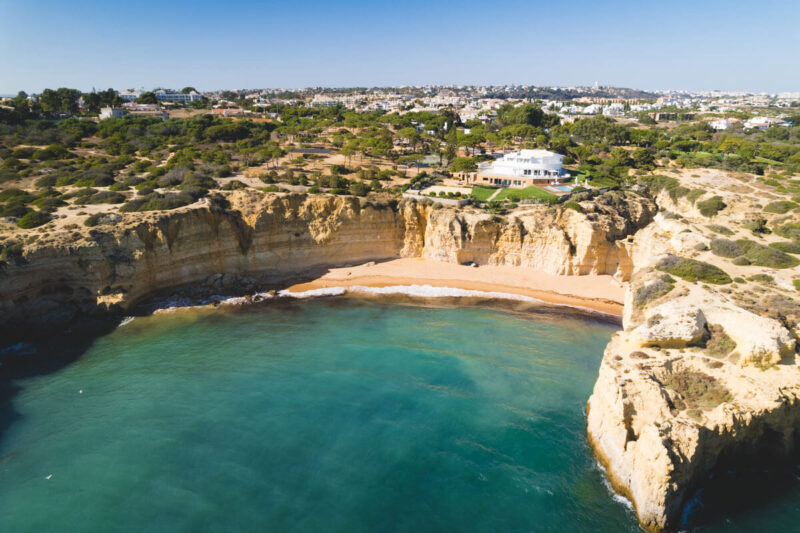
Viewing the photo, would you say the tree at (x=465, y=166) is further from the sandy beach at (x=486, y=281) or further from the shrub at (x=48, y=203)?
the shrub at (x=48, y=203)

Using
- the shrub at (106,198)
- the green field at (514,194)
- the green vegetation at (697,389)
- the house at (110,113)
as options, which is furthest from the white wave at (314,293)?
the house at (110,113)

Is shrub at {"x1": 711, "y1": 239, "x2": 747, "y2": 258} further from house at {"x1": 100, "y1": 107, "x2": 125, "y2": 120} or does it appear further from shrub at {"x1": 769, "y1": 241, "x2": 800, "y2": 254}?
house at {"x1": 100, "y1": 107, "x2": 125, "y2": 120}

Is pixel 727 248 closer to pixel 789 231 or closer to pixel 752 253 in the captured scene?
pixel 752 253

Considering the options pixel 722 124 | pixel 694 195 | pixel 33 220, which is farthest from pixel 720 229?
pixel 722 124

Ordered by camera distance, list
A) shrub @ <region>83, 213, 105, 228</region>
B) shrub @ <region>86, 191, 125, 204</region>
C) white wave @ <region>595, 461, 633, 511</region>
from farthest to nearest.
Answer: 1. shrub @ <region>86, 191, 125, 204</region>
2. shrub @ <region>83, 213, 105, 228</region>
3. white wave @ <region>595, 461, 633, 511</region>

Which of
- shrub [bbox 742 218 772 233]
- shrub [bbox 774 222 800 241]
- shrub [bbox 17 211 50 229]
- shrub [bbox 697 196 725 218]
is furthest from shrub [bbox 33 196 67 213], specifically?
shrub [bbox 774 222 800 241]

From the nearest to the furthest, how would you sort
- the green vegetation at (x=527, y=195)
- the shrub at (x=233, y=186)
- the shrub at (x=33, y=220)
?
the shrub at (x=33, y=220) < the shrub at (x=233, y=186) < the green vegetation at (x=527, y=195)
